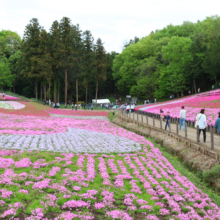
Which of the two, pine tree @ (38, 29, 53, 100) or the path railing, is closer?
the path railing

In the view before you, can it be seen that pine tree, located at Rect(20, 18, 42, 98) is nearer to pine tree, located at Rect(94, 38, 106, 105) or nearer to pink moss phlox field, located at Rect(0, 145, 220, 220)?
pine tree, located at Rect(94, 38, 106, 105)

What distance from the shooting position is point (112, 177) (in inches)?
422

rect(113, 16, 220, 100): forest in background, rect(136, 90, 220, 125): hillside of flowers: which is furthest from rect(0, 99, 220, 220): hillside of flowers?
rect(113, 16, 220, 100): forest in background

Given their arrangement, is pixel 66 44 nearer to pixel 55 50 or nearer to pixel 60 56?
pixel 60 56

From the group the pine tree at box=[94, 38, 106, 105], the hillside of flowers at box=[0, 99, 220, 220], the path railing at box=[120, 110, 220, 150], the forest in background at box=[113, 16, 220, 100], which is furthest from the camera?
the pine tree at box=[94, 38, 106, 105]

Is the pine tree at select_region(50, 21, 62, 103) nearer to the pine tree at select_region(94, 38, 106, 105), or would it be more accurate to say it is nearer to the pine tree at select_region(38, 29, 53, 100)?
the pine tree at select_region(38, 29, 53, 100)

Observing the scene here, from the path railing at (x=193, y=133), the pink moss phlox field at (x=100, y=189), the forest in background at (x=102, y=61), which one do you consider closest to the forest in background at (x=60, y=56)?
the forest in background at (x=102, y=61)

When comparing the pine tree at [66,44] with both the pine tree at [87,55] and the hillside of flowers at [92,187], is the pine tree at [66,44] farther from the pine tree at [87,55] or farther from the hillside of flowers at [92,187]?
the hillside of flowers at [92,187]

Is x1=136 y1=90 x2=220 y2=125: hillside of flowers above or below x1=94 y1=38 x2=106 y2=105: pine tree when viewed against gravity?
below

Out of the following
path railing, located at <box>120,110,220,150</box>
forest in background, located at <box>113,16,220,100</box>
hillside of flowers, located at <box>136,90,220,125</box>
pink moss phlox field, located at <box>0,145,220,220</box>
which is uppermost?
forest in background, located at <box>113,16,220,100</box>

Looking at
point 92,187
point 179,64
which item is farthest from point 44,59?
point 92,187

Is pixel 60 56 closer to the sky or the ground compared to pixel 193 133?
closer to the sky

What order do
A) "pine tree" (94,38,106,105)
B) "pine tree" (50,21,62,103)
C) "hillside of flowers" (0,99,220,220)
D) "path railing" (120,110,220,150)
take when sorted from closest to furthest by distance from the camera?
"hillside of flowers" (0,99,220,220) < "path railing" (120,110,220,150) < "pine tree" (50,21,62,103) < "pine tree" (94,38,106,105)

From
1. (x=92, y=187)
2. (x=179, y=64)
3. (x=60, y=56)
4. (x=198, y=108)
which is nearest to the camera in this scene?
(x=92, y=187)
